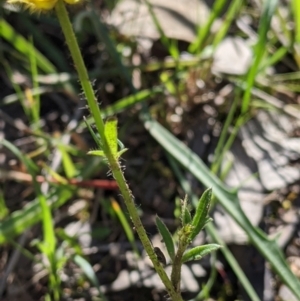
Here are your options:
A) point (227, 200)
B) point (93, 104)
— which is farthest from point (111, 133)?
point (227, 200)

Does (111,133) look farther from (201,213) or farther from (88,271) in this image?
(88,271)

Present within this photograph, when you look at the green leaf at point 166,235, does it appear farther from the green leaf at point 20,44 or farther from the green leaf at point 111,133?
the green leaf at point 20,44

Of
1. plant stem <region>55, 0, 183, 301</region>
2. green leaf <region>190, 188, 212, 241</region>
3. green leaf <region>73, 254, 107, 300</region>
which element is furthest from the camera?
green leaf <region>73, 254, 107, 300</region>

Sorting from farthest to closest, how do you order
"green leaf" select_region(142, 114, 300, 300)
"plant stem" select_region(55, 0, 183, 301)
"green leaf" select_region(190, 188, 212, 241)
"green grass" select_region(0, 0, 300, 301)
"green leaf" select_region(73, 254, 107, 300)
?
1. "green grass" select_region(0, 0, 300, 301)
2. "green leaf" select_region(73, 254, 107, 300)
3. "green leaf" select_region(142, 114, 300, 300)
4. "green leaf" select_region(190, 188, 212, 241)
5. "plant stem" select_region(55, 0, 183, 301)

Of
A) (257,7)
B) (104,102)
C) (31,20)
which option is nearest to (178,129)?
(104,102)

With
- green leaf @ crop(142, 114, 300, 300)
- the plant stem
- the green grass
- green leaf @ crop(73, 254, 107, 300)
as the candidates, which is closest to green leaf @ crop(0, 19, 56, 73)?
the green grass

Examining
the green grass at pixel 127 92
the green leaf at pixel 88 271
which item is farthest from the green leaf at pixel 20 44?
the green leaf at pixel 88 271

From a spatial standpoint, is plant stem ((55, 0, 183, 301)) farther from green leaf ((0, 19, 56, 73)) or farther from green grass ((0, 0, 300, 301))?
green leaf ((0, 19, 56, 73))

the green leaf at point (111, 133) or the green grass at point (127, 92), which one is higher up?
the green leaf at point (111, 133)

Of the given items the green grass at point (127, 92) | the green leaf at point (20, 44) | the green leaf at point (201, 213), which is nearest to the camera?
the green leaf at point (201, 213)
